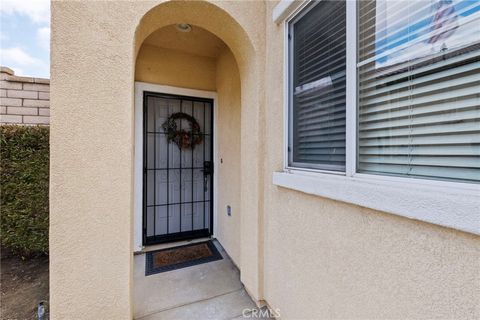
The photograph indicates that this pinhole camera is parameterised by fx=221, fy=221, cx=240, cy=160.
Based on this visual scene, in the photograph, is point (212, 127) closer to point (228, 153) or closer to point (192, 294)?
point (228, 153)

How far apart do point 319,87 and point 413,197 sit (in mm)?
970

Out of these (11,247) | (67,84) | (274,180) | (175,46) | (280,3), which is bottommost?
(11,247)

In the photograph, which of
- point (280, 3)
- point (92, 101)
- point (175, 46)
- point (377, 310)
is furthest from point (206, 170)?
point (377, 310)

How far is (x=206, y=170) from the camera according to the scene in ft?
12.5

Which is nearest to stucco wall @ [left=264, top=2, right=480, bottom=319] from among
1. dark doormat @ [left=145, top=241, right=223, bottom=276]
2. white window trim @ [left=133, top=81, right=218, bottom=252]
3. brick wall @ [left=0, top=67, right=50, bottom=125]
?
dark doormat @ [left=145, top=241, right=223, bottom=276]

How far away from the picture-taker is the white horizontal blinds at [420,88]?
864 mm

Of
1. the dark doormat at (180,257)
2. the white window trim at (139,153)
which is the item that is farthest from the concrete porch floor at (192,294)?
the white window trim at (139,153)

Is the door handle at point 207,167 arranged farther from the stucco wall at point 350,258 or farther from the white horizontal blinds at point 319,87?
the white horizontal blinds at point 319,87

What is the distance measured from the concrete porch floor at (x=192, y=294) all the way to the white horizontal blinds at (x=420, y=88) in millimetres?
1871

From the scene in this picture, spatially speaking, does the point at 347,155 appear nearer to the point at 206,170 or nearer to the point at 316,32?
the point at 316,32

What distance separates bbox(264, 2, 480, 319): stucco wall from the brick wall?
296 cm

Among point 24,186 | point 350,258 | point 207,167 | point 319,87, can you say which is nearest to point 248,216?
point 350,258

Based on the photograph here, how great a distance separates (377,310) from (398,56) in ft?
4.22

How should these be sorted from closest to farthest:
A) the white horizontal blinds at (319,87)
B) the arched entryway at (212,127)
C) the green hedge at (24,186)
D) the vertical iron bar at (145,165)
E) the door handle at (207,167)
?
the white horizontal blinds at (319,87) → the arched entryway at (212,127) → the green hedge at (24,186) → the vertical iron bar at (145,165) → the door handle at (207,167)
